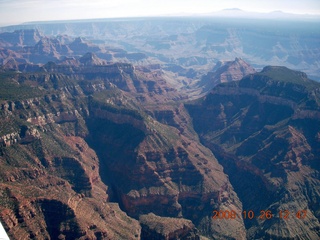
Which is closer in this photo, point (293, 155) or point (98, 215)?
point (98, 215)

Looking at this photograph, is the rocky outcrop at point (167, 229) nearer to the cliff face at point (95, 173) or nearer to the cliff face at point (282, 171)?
the cliff face at point (95, 173)

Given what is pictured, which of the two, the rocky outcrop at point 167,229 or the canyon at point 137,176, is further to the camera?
the rocky outcrop at point 167,229

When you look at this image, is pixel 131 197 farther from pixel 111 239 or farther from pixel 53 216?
pixel 53 216

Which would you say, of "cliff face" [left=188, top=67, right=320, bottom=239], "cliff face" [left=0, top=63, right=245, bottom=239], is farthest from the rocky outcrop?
"cliff face" [left=188, top=67, right=320, bottom=239]

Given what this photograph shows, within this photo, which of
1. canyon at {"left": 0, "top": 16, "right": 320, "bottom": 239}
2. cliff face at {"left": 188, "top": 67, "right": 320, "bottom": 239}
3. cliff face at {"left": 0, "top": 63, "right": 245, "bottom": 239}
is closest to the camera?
cliff face at {"left": 0, "top": 63, "right": 245, "bottom": 239}

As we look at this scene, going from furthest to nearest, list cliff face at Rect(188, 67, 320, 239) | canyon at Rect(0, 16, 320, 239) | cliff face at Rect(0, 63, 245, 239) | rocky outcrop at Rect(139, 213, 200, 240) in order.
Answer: cliff face at Rect(188, 67, 320, 239) < rocky outcrop at Rect(139, 213, 200, 240) < canyon at Rect(0, 16, 320, 239) < cliff face at Rect(0, 63, 245, 239)

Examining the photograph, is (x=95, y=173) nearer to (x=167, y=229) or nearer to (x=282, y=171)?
(x=167, y=229)

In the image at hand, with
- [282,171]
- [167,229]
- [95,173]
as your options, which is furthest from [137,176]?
[282,171]

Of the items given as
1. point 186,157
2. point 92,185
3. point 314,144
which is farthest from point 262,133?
point 92,185

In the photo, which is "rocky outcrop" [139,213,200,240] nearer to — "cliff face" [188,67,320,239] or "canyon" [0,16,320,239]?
"canyon" [0,16,320,239]

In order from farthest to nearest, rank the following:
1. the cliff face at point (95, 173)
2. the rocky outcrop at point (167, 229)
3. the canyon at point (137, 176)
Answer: the rocky outcrop at point (167, 229) → the canyon at point (137, 176) → the cliff face at point (95, 173)

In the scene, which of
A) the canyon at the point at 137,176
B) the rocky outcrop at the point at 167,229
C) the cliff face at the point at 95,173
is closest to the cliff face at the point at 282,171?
the canyon at the point at 137,176
